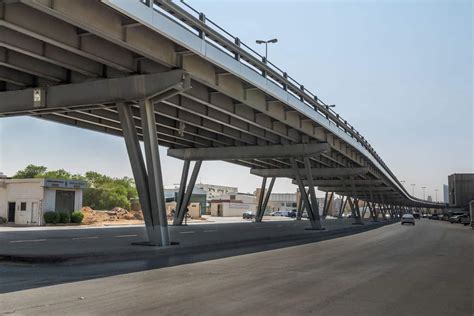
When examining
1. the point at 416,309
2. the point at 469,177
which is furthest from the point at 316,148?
the point at 469,177

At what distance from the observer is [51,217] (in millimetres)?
42125

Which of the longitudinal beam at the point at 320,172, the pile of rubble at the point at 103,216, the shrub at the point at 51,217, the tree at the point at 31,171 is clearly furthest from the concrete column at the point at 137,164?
the tree at the point at 31,171

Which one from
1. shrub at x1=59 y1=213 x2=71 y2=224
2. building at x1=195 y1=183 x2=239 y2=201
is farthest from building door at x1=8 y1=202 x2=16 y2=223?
building at x1=195 y1=183 x2=239 y2=201

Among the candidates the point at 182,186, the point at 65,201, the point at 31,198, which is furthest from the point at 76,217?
the point at 182,186

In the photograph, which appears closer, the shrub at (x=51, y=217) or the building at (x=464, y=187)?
the shrub at (x=51, y=217)

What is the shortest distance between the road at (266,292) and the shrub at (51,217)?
3093 centimetres

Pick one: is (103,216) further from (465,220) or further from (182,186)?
(465,220)

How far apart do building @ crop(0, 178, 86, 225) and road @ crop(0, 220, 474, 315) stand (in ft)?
103

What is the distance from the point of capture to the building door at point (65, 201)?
44.3 m

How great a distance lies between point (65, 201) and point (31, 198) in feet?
11.2

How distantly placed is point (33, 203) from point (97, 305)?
123 ft

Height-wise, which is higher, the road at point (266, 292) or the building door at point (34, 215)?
the building door at point (34, 215)

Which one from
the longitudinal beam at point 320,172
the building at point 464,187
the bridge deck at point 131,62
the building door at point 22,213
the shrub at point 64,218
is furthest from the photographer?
the building at point 464,187

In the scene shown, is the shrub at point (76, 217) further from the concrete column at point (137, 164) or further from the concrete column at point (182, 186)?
the concrete column at point (137, 164)
